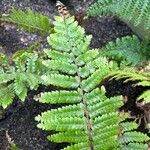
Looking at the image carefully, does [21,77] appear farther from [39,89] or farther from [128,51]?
[128,51]

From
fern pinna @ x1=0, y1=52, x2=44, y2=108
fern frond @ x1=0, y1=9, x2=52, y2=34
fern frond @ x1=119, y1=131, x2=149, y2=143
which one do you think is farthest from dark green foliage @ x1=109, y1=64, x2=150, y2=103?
fern frond @ x1=0, y1=9, x2=52, y2=34

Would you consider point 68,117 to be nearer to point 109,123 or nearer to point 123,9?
point 109,123

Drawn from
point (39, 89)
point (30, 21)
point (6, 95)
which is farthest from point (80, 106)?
point (30, 21)

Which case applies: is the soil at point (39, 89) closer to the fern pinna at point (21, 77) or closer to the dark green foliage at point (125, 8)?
the fern pinna at point (21, 77)

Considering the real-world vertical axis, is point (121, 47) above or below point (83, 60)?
below

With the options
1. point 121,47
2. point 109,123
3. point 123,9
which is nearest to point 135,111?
point 121,47

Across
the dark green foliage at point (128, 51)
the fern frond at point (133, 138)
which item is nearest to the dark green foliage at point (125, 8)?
the dark green foliage at point (128, 51)
